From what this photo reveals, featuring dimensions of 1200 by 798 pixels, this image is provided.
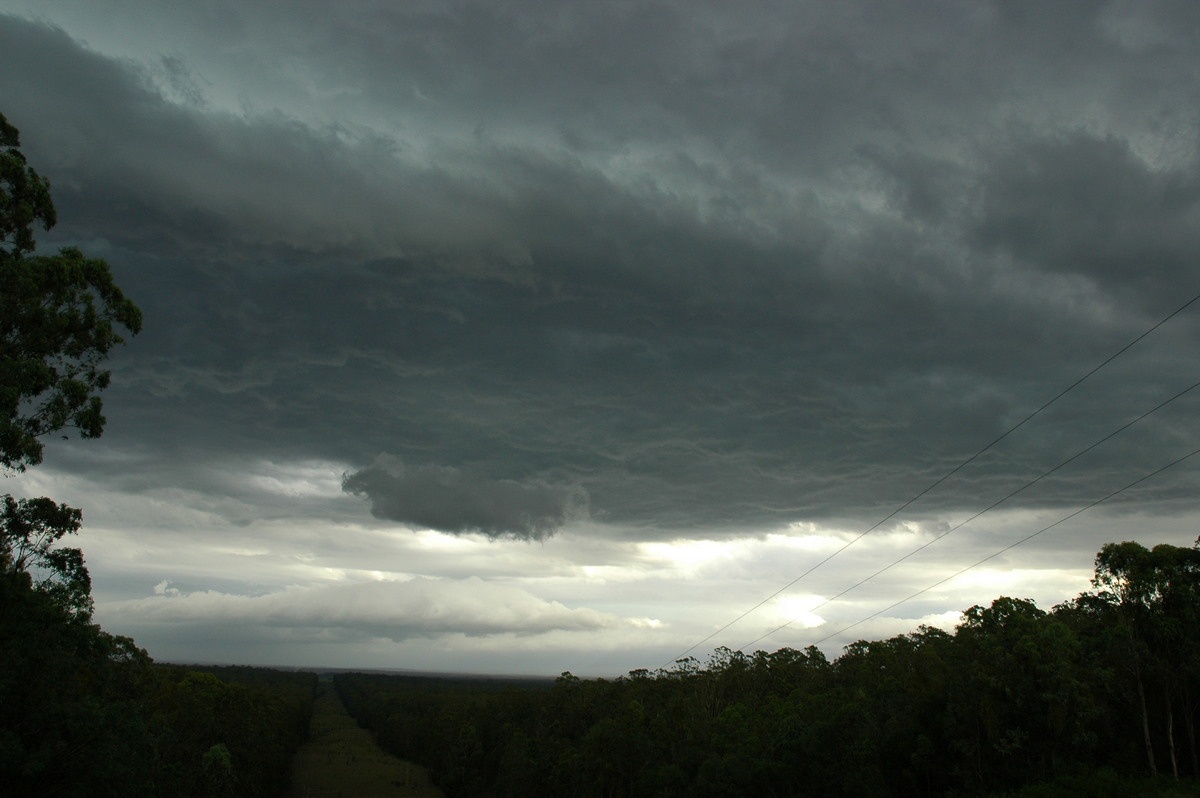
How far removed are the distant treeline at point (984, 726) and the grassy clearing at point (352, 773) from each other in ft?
94.0

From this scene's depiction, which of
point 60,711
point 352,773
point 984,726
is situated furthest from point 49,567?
point 352,773

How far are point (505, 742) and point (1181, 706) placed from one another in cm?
7558

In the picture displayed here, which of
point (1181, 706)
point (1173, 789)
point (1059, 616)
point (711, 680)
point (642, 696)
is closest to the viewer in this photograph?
point (1173, 789)

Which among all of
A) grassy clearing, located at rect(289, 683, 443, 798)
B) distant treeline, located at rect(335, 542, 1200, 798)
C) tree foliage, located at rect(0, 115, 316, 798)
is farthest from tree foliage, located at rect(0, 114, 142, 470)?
grassy clearing, located at rect(289, 683, 443, 798)

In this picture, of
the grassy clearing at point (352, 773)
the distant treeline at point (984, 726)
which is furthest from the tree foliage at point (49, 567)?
the grassy clearing at point (352, 773)

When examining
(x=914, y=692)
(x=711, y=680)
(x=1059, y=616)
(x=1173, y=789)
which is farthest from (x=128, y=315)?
(x=711, y=680)

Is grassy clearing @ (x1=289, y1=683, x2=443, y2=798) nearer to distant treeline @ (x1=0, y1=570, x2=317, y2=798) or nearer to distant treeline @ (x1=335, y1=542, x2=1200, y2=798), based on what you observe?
distant treeline @ (x1=335, y1=542, x2=1200, y2=798)

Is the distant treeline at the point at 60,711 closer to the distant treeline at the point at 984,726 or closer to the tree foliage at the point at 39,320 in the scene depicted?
the tree foliage at the point at 39,320

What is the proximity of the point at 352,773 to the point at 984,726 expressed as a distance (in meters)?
100

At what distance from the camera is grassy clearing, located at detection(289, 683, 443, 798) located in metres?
101

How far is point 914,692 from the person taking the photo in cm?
5491

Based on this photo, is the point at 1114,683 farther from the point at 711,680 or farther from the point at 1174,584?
the point at 711,680

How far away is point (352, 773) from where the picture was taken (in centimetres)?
11525

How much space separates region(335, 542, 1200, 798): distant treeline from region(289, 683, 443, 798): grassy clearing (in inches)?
1128
